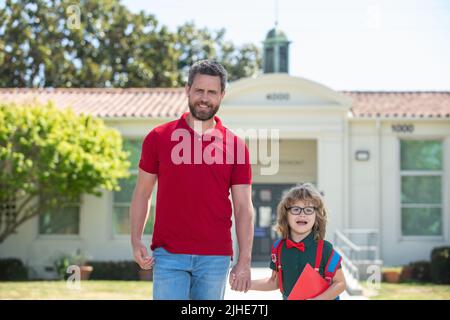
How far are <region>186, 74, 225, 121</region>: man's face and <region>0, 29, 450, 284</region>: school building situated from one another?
13768 millimetres

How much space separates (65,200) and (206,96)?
14583 millimetres

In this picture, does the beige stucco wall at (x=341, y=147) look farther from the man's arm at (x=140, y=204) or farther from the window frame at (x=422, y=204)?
the man's arm at (x=140, y=204)

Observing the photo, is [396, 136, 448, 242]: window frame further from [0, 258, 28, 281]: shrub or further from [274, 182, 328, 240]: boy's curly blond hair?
[274, 182, 328, 240]: boy's curly blond hair

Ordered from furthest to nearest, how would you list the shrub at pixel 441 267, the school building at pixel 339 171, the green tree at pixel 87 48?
the green tree at pixel 87 48
the school building at pixel 339 171
the shrub at pixel 441 267

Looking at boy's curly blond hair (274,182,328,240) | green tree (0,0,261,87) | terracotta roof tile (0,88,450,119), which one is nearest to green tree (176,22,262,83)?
green tree (0,0,261,87)

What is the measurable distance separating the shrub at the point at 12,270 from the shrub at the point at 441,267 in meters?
9.95

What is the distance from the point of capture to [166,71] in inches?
1400

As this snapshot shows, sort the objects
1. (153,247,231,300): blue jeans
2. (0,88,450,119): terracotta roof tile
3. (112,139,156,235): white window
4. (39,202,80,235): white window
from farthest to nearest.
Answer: (39,202,80,235): white window → (112,139,156,235): white window → (0,88,450,119): terracotta roof tile → (153,247,231,300): blue jeans

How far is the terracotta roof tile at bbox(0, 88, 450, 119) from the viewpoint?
1916 centimetres

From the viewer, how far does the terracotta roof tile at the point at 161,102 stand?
62.8 feet

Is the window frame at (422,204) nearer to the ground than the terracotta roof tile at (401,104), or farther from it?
nearer to the ground

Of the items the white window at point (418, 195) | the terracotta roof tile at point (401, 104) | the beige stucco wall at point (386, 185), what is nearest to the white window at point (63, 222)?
the beige stucco wall at point (386, 185)
